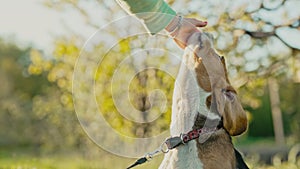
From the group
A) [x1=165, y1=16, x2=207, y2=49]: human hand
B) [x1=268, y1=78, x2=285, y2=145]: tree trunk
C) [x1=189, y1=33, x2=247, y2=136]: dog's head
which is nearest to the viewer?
[x1=189, y1=33, x2=247, y2=136]: dog's head

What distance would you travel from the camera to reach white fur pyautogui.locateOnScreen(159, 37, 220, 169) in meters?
3.30

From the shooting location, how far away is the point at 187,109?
331 cm

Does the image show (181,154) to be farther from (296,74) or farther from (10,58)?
(10,58)

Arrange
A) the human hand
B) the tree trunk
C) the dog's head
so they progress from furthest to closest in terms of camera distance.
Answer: the tree trunk
the human hand
the dog's head

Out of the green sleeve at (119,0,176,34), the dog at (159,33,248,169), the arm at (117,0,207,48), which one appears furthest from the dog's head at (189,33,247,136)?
the green sleeve at (119,0,176,34)

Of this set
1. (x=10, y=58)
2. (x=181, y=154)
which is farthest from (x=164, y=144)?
(x=10, y=58)

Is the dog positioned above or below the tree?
above

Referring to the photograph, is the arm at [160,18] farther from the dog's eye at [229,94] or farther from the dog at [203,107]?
the dog's eye at [229,94]

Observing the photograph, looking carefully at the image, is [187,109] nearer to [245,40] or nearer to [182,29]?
[182,29]

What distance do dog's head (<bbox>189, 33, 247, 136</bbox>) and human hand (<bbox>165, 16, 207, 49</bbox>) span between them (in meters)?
0.08

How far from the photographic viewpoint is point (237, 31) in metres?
8.47

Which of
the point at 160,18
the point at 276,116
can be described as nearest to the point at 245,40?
the point at 160,18

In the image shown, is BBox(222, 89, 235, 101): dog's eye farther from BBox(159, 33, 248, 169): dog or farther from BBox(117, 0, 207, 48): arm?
BBox(117, 0, 207, 48): arm

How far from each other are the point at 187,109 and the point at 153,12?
0.57 meters
